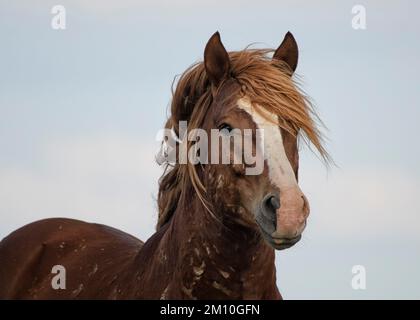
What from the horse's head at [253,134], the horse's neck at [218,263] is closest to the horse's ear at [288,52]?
the horse's head at [253,134]

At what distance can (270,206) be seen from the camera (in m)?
6.56

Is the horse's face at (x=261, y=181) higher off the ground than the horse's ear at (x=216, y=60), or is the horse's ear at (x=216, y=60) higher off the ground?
the horse's ear at (x=216, y=60)

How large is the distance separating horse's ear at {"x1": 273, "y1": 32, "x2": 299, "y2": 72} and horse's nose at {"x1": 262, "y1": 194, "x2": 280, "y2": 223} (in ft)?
4.94

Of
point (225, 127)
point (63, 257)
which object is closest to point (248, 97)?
point (225, 127)

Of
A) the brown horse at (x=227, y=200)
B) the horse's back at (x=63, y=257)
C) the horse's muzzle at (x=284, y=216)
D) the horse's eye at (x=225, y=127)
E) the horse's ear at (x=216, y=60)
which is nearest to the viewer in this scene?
the horse's muzzle at (x=284, y=216)

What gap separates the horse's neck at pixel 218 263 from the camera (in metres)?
7.04

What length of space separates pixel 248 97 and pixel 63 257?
2.94m

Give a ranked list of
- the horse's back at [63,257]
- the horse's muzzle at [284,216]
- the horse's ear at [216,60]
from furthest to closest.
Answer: the horse's back at [63,257]
the horse's ear at [216,60]
the horse's muzzle at [284,216]

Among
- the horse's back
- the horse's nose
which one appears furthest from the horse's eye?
the horse's back

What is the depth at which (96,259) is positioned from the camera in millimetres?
8648

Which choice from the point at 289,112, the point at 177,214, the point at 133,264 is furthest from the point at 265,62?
the point at 133,264

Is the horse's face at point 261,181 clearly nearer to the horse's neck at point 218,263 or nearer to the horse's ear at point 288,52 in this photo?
the horse's neck at point 218,263

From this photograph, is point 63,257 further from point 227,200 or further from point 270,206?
point 270,206

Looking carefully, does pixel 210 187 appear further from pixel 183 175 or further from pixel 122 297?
pixel 122 297
